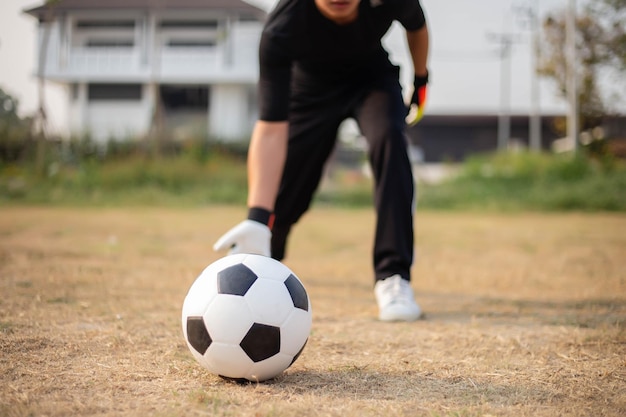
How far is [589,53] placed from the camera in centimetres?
1641

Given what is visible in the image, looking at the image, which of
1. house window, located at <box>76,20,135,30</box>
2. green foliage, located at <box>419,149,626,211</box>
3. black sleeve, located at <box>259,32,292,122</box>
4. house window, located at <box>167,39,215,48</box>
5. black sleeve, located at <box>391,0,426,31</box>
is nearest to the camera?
black sleeve, located at <box>391,0,426,31</box>

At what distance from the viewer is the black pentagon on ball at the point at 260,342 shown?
1.84m

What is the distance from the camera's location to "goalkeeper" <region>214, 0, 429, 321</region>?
2947 mm

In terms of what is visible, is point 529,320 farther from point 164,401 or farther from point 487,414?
point 164,401

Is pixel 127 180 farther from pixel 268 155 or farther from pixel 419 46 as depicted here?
pixel 419 46

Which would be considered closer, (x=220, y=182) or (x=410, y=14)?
(x=410, y=14)

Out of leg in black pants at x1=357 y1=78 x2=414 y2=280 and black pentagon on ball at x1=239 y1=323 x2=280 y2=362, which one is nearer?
black pentagon on ball at x1=239 y1=323 x2=280 y2=362

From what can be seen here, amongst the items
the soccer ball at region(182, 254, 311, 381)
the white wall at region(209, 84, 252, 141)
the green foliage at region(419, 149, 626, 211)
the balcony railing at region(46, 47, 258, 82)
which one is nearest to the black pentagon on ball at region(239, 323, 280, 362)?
the soccer ball at region(182, 254, 311, 381)

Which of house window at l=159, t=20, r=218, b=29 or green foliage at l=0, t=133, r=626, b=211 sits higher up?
house window at l=159, t=20, r=218, b=29

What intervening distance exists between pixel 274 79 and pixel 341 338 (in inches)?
49.8

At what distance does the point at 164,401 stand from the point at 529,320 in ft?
6.42

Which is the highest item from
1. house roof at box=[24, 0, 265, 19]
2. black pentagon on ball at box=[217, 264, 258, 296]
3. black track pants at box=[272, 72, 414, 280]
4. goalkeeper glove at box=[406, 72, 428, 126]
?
house roof at box=[24, 0, 265, 19]

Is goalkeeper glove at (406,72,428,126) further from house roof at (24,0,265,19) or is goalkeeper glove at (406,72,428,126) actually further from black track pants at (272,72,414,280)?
house roof at (24,0,265,19)

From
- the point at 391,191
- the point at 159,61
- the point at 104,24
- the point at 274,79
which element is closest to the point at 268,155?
the point at 274,79
